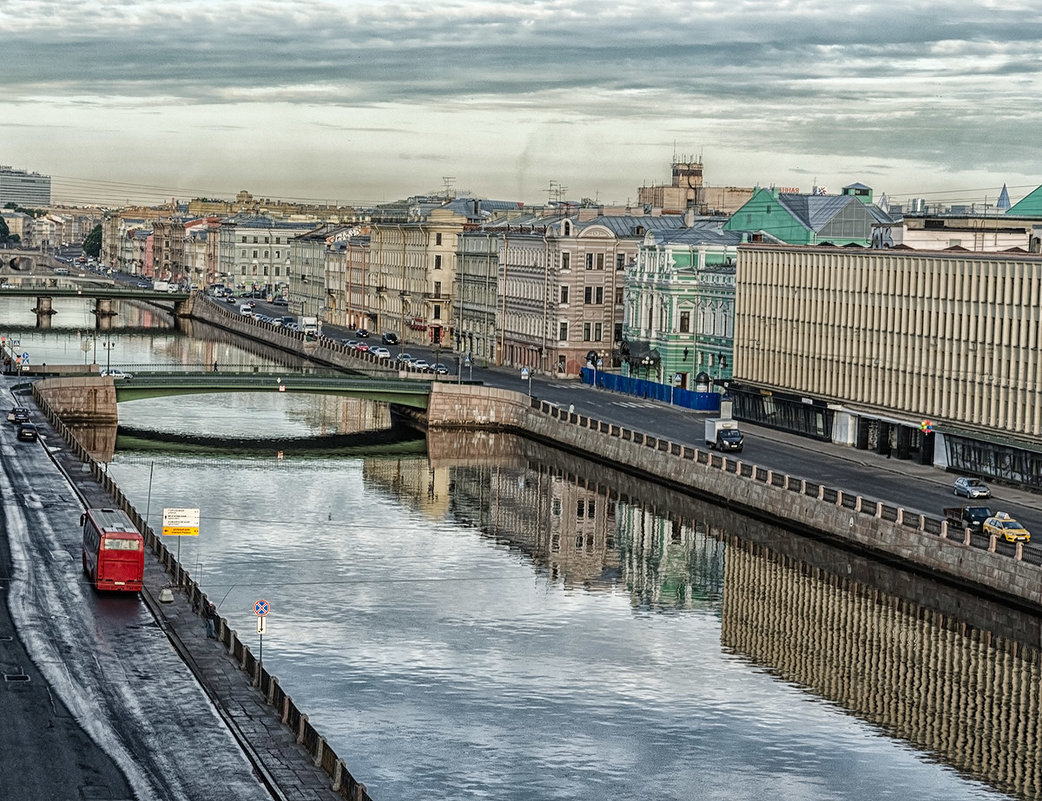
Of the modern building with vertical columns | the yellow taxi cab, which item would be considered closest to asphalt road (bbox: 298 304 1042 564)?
the yellow taxi cab

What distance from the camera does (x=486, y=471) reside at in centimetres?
10256

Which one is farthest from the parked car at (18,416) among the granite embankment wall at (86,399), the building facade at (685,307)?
the building facade at (685,307)

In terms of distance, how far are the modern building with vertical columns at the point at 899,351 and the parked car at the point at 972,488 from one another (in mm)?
5032

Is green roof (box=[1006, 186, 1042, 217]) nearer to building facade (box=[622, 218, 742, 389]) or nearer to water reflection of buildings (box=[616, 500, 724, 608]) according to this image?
building facade (box=[622, 218, 742, 389])

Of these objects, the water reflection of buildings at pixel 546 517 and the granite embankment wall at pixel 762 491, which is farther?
the water reflection of buildings at pixel 546 517

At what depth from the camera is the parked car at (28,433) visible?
96.9 meters

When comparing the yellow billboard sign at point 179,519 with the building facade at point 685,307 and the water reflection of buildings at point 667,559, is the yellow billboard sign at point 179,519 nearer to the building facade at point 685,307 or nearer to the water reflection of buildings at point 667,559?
the water reflection of buildings at point 667,559

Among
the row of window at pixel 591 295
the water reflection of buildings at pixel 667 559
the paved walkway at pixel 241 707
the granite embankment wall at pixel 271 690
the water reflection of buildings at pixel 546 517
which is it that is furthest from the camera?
the row of window at pixel 591 295

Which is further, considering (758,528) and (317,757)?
(758,528)

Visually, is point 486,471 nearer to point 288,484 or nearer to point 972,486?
point 288,484

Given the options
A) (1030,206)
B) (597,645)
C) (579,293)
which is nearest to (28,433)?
(597,645)

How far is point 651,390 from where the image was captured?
123 metres

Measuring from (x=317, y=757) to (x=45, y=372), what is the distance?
88176 mm

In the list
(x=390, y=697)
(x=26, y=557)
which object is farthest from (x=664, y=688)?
(x=26, y=557)
